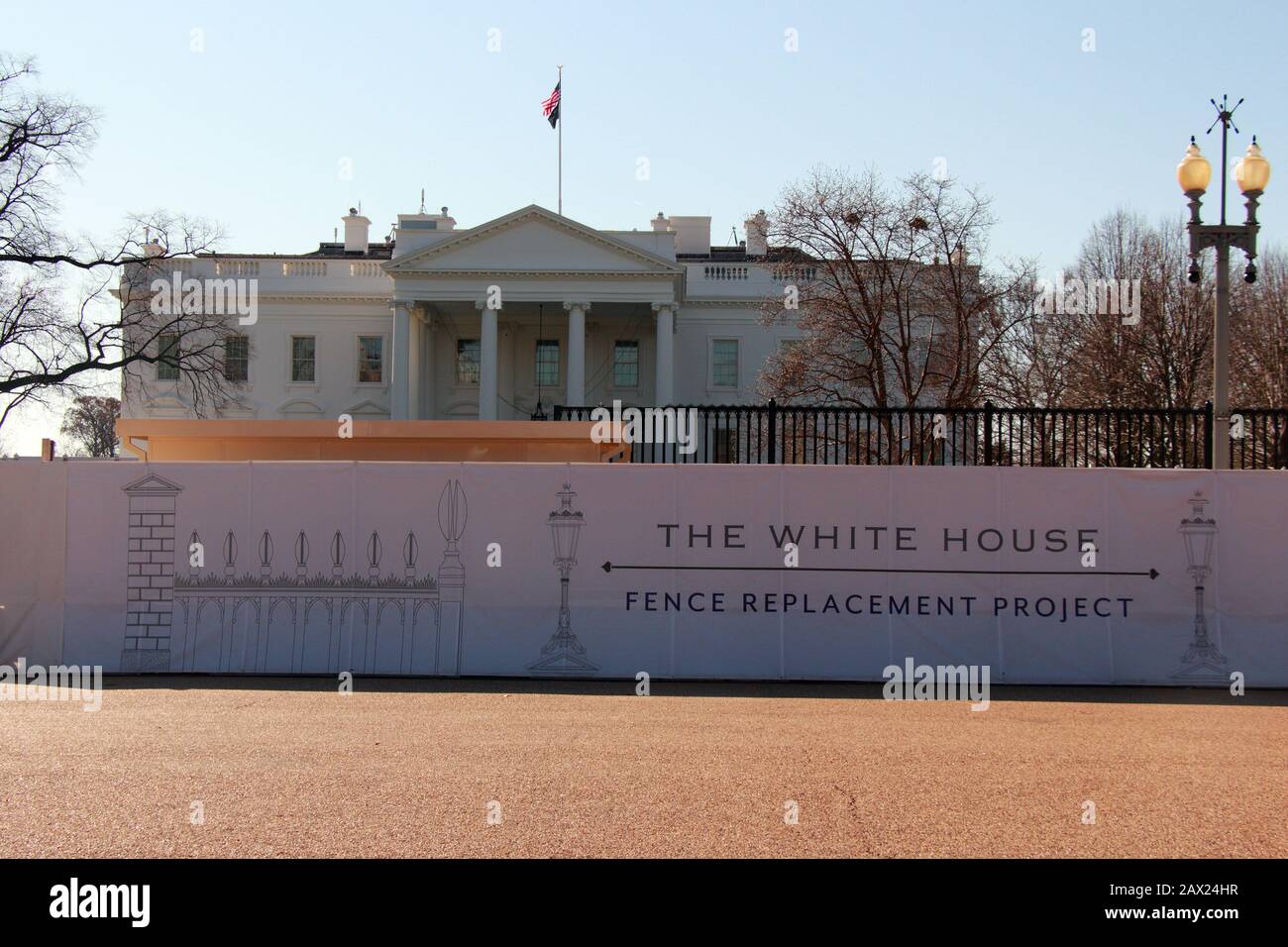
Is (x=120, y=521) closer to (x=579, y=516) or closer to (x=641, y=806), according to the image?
(x=579, y=516)

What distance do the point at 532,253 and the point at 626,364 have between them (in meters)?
7.48

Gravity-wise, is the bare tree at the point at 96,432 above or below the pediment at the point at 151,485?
above

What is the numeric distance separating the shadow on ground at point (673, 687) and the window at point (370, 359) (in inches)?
1830

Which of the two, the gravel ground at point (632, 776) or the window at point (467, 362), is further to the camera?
the window at point (467, 362)

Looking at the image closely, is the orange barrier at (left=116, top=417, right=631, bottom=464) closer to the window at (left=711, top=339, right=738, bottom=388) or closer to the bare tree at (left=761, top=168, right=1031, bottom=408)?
the bare tree at (left=761, top=168, right=1031, bottom=408)

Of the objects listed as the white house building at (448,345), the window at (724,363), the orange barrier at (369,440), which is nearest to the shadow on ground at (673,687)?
the orange barrier at (369,440)

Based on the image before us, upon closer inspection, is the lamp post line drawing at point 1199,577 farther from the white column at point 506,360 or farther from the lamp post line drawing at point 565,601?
the white column at point 506,360

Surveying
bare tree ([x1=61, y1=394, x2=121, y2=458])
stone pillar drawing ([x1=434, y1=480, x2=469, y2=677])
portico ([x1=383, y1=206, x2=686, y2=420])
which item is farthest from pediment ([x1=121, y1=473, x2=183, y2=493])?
bare tree ([x1=61, y1=394, x2=121, y2=458])

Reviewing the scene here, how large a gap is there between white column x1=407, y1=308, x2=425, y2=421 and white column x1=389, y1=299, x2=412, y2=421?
0.86ft

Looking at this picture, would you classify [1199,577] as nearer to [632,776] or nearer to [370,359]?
[632,776]

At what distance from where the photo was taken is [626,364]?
196 ft

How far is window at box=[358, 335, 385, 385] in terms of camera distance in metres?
60.0

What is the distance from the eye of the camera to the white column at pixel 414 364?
5628cm
